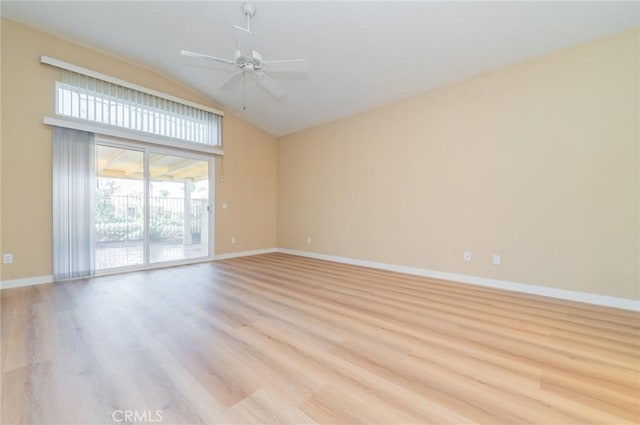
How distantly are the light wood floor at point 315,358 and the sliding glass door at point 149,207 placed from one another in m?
1.23

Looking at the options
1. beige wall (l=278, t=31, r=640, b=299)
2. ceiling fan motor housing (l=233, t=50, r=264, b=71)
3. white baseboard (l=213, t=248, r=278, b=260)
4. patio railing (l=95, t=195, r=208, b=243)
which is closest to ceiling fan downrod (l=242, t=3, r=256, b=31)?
ceiling fan motor housing (l=233, t=50, r=264, b=71)

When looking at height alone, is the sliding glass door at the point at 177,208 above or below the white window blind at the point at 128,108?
below

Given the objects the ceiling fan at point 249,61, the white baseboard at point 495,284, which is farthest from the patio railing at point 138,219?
the ceiling fan at point 249,61

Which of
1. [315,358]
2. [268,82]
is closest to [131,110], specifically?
[268,82]

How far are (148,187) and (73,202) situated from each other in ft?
3.31

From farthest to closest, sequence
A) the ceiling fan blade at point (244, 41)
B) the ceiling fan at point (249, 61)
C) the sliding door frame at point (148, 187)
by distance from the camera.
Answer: the sliding door frame at point (148, 187) < the ceiling fan at point (249, 61) < the ceiling fan blade at point (244, 41)

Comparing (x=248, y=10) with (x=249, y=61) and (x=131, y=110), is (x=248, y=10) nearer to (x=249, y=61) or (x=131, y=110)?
(x=249, y=61)

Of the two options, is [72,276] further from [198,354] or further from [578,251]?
[578,251]

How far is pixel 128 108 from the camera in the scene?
4.26 metres

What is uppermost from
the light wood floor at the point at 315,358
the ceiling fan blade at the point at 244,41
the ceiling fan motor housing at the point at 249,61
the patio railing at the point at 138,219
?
the ceiling fan blade at the point at 244,41

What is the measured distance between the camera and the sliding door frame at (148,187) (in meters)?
4.16

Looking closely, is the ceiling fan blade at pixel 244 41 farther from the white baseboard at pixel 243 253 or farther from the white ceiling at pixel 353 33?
the white baseboard at pixel 243 253

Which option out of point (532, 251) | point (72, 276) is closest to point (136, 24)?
point (72, 276)

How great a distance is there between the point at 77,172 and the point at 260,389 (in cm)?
431
